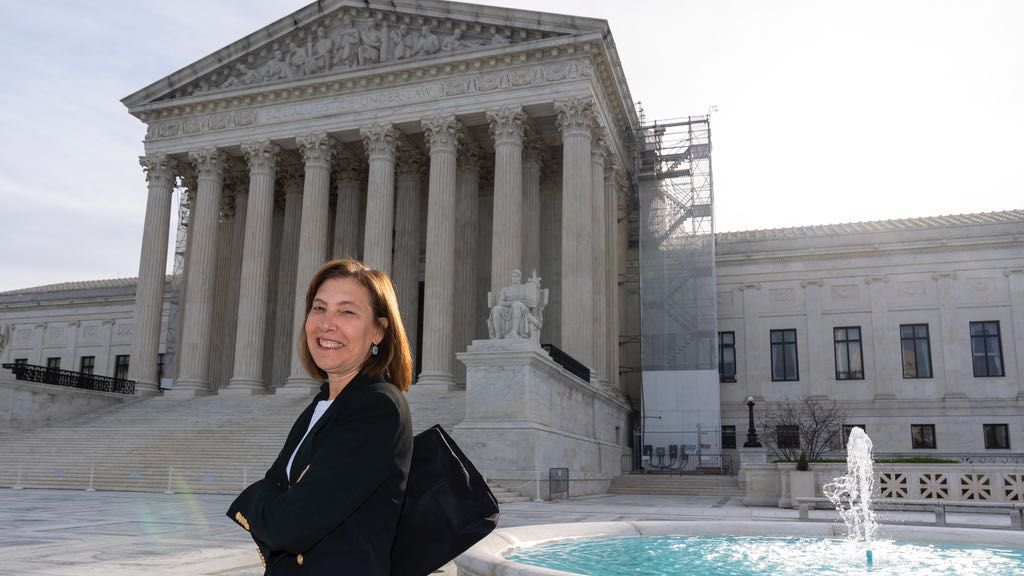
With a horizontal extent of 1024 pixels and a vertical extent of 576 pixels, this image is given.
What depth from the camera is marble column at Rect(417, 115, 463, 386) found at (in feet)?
111

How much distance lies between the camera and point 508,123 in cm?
3466

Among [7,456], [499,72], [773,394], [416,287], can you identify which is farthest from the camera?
[773,394]

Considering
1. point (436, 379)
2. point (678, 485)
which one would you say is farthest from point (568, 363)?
point (678, 485)

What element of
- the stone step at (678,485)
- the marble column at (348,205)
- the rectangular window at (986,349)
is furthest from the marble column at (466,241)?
the rectangular window at (986,349)

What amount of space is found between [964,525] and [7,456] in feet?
95.2

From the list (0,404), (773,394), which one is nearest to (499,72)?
(773,394)

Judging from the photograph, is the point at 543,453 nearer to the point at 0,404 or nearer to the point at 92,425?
the point at 92,425

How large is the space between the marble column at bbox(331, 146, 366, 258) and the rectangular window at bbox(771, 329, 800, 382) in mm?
22250

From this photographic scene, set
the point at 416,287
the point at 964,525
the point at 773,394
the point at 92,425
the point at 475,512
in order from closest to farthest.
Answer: the point at 475,512
the point at 964,525
the point at 92,425
the point at 416,287
the point at 773,394

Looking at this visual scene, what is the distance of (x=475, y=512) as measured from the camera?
294 centimetres

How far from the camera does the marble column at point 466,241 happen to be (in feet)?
128

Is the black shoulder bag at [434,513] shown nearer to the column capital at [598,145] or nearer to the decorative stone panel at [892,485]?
the decorative stone panel at [892,485]

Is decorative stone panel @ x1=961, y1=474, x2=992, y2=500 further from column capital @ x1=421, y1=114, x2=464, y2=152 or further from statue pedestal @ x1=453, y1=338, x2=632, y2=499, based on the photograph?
column capital @ x1=421, y1=114, x2=464, y2=152

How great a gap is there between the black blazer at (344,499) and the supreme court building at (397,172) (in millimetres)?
29953
